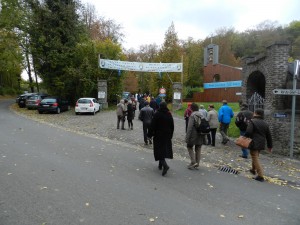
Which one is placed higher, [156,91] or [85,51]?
[85,51]

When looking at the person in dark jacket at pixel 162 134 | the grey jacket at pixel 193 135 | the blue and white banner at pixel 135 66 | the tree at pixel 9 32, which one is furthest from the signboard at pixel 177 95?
the person in dark jacket at pixel 162 134

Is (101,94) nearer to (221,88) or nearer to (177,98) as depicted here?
(177,98)

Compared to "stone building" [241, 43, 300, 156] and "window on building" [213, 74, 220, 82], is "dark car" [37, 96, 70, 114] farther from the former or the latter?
"window on building" [213, 74, 220, 82]

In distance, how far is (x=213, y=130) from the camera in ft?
37.9

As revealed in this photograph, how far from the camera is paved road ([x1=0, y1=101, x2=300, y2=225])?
4621mm

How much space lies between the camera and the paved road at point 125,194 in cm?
462

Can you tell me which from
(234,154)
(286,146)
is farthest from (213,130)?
(286,146)

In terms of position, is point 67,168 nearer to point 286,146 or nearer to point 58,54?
point 286,146

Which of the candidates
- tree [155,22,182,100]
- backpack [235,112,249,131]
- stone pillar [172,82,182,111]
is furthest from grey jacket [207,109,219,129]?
tree [155,22,182,100]

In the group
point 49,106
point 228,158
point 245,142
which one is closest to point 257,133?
point 245,142

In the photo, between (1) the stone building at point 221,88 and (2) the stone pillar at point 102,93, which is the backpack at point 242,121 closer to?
(2) the stone pillar at point 102,93

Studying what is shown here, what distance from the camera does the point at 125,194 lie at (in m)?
5.59

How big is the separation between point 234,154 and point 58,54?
22.6 metres

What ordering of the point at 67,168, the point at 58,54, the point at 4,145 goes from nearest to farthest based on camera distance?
the point at 67,168
the point at 4,145
the point at 58,54
